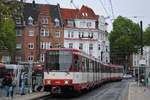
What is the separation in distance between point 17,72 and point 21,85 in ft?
12.2

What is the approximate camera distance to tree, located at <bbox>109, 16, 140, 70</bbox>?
445 feet

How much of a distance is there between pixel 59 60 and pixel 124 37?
9958 centimetres

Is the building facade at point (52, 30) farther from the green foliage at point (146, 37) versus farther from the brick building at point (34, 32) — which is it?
the green foliage at point (146, 37)

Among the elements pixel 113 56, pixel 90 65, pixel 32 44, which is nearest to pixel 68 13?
pixel 32 44

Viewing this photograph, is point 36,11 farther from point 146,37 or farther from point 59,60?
point 59,60

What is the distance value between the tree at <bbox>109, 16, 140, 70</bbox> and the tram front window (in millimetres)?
98714

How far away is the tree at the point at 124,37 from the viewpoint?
136 metres

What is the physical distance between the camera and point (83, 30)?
126 metres

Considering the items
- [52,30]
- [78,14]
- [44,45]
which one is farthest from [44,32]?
[78,14]

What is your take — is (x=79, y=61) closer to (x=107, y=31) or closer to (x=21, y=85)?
(x=21, y=85)

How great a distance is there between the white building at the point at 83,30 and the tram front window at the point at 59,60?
85286 millimetres

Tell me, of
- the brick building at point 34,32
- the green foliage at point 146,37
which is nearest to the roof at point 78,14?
the brick building at point 34,32

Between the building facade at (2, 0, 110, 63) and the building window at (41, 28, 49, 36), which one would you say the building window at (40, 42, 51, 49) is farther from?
the building window at (41, 28, 49, 36)

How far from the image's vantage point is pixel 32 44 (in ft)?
379
